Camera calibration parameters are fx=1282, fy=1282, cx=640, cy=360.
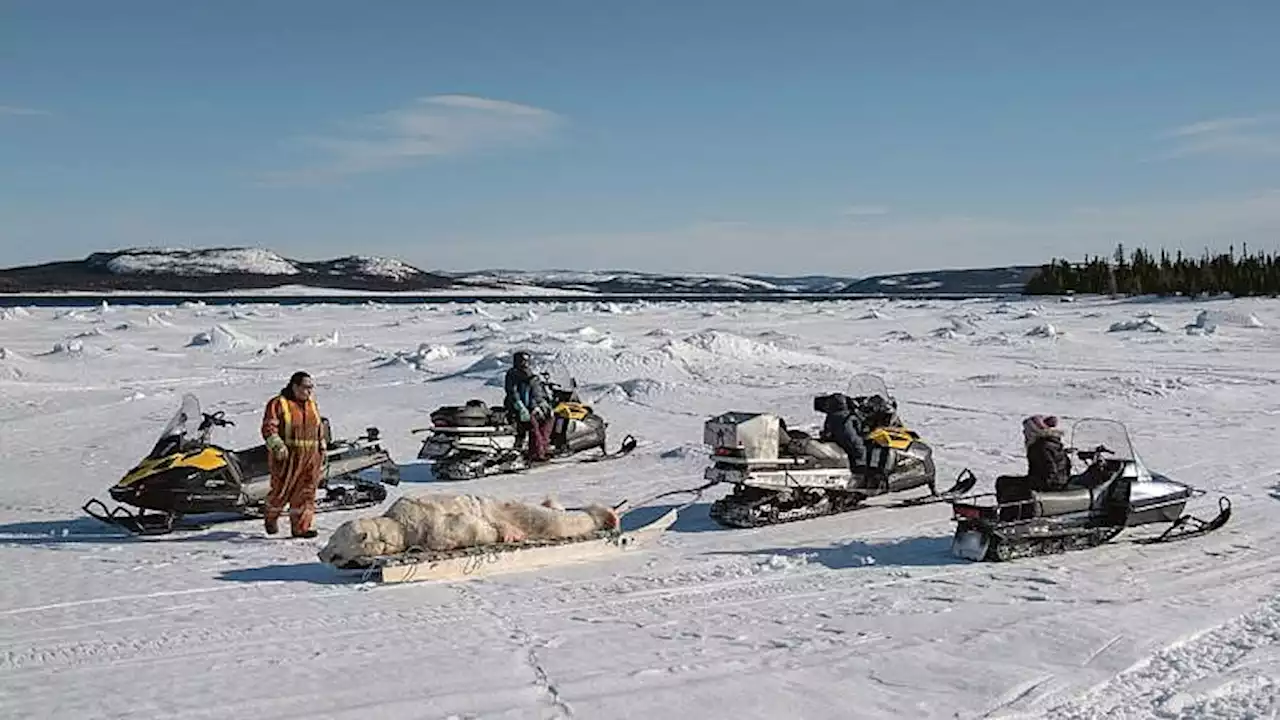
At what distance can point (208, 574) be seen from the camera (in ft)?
29.8

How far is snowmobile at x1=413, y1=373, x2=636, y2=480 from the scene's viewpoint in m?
14.0

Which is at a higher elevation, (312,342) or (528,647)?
(312,342)

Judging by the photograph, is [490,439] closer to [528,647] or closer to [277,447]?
[277,447]

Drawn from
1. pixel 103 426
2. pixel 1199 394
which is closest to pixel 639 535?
pixel 103 426

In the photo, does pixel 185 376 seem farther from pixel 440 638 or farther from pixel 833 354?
pixel 440 638

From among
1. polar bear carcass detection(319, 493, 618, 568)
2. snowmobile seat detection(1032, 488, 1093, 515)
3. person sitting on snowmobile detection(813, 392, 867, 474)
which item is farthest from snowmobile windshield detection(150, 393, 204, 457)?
snowmobile seat detection(1032, 488, 1093, 515)

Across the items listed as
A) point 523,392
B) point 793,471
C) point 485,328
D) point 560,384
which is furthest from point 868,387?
point 485,328

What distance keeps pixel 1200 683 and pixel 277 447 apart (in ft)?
23.1

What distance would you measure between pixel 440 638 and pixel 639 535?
2.96m

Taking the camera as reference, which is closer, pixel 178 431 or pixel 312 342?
pixel 178 431

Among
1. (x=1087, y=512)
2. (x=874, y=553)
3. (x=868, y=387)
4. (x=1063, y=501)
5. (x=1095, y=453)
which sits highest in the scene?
(x=868, y=387)

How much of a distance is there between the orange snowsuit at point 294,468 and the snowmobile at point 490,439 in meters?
3.14

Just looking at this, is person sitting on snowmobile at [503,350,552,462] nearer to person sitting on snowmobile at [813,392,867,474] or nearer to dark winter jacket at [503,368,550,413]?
dark winter jacket at [503,368,550,413]

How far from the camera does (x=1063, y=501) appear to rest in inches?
375
